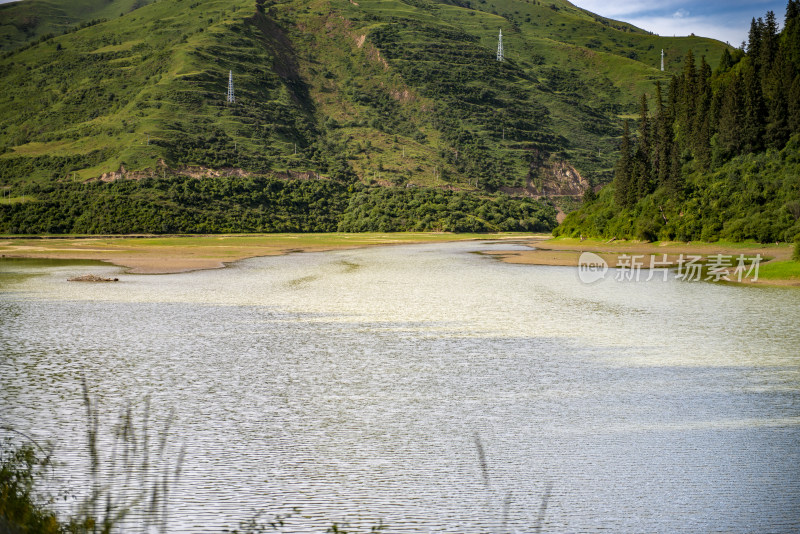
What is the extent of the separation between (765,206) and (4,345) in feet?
212

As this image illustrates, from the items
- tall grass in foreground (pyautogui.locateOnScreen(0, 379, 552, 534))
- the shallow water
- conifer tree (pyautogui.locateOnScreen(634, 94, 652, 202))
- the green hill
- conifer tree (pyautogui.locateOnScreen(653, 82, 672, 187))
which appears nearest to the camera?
tall grass in foreground (pyautogui.locateOnScreen(0, 379, 552, 534))

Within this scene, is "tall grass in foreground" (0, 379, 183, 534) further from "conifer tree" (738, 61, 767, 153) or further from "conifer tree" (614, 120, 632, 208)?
"conifer tree" (614, 120, 632, 208)

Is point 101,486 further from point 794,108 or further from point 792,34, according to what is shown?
point 792,34

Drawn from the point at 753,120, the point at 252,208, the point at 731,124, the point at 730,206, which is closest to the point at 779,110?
the point at 753,120

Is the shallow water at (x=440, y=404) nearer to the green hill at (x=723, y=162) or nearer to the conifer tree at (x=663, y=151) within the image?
the green hill at (x=723, y=162)

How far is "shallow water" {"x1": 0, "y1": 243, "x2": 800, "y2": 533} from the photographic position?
9023 millimetres

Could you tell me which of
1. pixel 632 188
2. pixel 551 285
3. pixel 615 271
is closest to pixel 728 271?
pixel 615 271

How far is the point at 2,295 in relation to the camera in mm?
32281

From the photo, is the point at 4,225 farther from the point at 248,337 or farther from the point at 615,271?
the point at 248,337

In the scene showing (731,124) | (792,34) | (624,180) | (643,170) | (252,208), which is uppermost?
(792,34)

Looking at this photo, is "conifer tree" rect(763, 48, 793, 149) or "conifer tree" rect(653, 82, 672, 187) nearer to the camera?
"conifer tree" rect(763, 48, 793, 149)

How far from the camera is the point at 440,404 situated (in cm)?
1388

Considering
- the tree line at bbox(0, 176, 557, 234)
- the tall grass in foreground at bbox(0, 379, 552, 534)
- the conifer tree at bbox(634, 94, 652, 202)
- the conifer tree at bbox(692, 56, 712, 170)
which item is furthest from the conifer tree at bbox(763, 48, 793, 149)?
the tall grass in foreground at bbox(0, 379, 552, 534)

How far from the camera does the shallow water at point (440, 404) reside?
9.02 m
